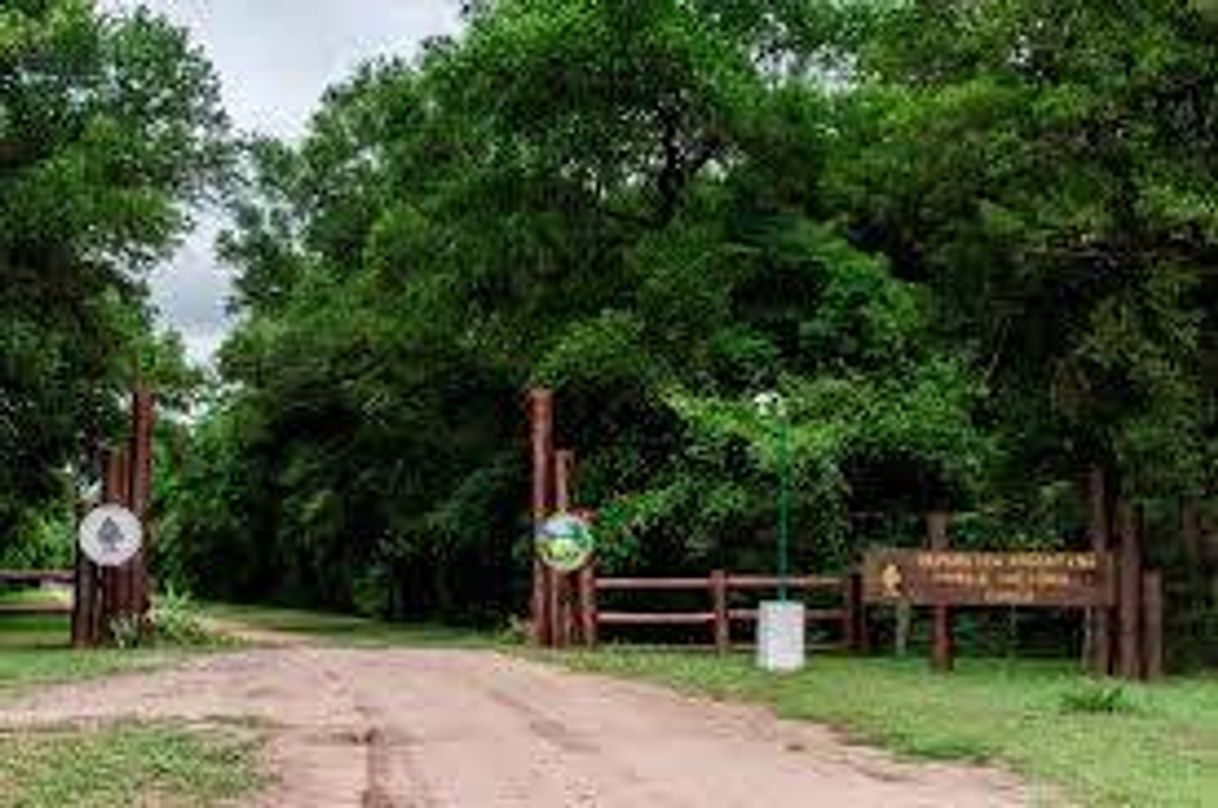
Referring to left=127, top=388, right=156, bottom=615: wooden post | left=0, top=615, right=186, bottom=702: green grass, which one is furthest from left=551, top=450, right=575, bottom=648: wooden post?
left=127, top=388, right=156, bottom=615: wooden post

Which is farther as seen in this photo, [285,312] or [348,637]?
[285,312]

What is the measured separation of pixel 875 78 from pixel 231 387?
87.6 ft

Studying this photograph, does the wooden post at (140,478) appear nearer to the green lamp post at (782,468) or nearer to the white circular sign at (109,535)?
the white circular sign at (109,535)

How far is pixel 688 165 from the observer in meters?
37.0

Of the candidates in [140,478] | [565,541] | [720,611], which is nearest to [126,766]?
[720,611]

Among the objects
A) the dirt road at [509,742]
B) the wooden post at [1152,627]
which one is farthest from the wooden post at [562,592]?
the wooden post at [1152,627]

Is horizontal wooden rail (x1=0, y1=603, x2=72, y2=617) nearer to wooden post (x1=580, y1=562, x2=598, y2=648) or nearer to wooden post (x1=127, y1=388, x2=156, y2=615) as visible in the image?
wooden post (x1=127, y1=388, x2=156, y2=615)

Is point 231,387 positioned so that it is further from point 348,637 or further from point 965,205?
point 965,205

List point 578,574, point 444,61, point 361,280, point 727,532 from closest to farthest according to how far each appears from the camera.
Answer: point 578,574, point 727,532, point 444,61, point 361,280

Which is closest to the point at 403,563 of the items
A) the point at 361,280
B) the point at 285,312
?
the point at 361,280

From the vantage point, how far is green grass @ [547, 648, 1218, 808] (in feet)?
50.1

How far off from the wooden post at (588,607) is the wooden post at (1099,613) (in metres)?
7.19

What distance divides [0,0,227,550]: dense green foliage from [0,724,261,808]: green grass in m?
14.0

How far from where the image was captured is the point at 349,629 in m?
43.8
